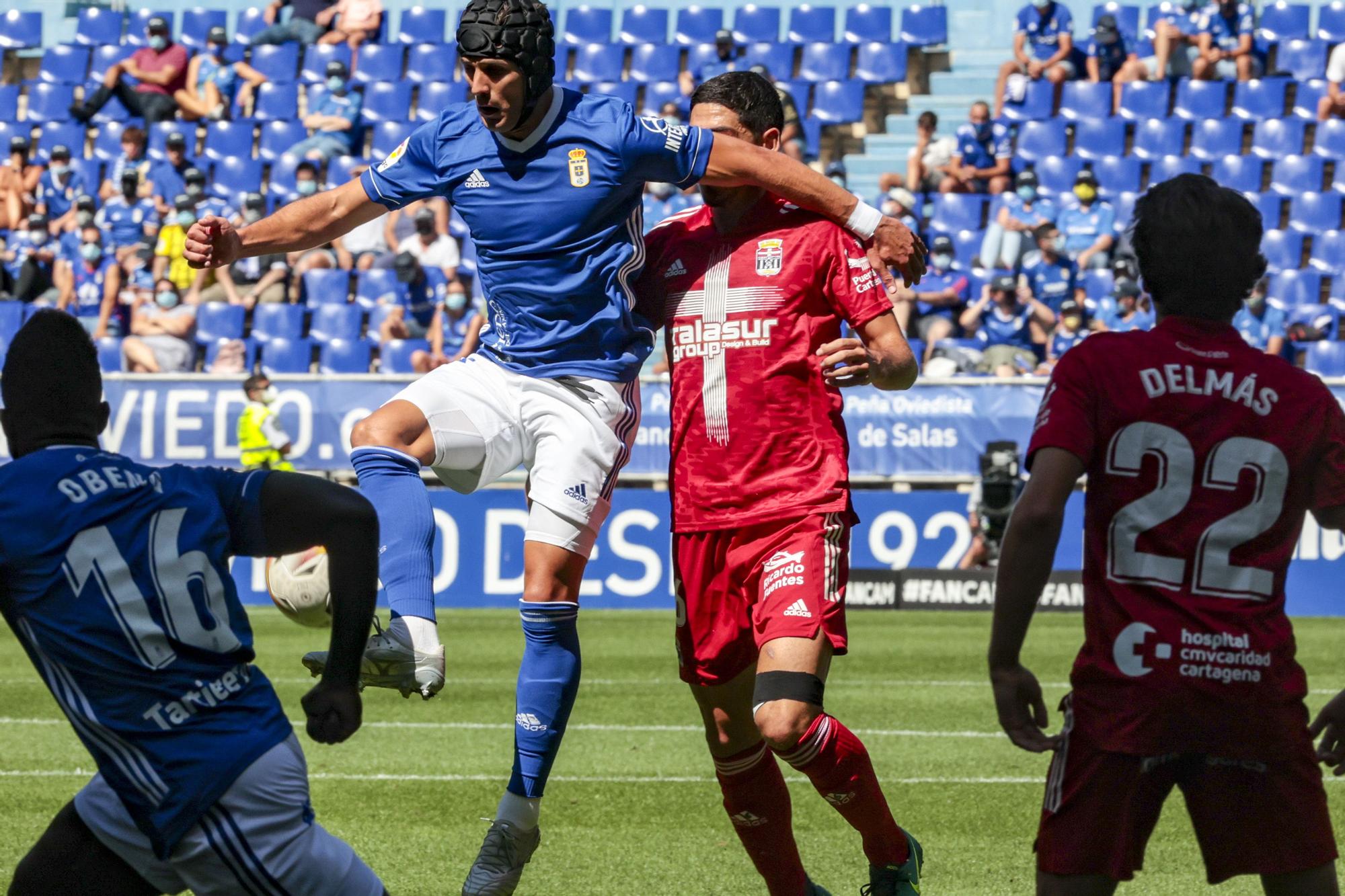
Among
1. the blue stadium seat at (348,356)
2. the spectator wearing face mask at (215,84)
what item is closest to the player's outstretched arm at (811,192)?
the blue stadium seat at (348,356)

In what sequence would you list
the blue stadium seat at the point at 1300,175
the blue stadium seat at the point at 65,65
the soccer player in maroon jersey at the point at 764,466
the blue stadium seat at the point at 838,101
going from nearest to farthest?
1. the soccer player in maroon jersey at the point at 764,466
2. the blue stadium seat at the point at 1300,175
3. the blue stadium seat at the point at 838,101
4. the blue stadium seat at the point at 65,65

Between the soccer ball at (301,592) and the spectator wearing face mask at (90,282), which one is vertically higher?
the soccer ball at (301,592)

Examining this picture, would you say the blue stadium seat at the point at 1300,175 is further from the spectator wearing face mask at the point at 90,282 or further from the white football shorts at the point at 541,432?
the white football shorts at the point at 541,432

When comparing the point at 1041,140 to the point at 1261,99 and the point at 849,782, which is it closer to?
the point at 1261,99

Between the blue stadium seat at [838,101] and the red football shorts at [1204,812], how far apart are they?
65.7ft

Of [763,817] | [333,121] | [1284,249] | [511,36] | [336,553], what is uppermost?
[511,36]

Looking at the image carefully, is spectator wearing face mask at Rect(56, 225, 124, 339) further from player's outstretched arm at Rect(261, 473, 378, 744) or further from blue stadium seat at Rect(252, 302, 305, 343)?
player's outstretched arm at Rect(261, 473, 378, 744)

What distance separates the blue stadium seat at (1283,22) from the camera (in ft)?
69.4

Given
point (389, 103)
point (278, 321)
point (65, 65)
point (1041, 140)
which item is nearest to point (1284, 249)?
point (1041, 140)

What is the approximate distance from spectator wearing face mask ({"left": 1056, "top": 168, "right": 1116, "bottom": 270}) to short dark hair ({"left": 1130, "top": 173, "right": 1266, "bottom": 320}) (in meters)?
15.9

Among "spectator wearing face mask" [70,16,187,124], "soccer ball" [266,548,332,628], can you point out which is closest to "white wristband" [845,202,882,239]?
"soccer ball" [266,548,332,628]

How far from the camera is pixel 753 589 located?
17.0 feet

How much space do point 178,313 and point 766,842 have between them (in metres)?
15.6

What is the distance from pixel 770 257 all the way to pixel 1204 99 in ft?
56.1
